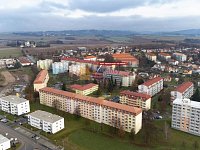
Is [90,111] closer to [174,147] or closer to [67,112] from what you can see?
[67,112]

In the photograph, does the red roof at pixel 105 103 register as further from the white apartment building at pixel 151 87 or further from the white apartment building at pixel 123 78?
the white apartment building at pixel 123 78

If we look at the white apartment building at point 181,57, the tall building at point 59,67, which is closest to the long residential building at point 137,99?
the tall building at point 59,67

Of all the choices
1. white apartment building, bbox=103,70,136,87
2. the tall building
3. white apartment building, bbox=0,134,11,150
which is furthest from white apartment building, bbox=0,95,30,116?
the tall building

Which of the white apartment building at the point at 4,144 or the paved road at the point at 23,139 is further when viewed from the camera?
the paved road at the point at 23,139

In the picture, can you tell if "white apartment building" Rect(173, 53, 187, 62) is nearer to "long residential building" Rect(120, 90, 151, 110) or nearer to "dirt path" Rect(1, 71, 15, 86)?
"long residential building" Rect(120, 90, 151, 110)

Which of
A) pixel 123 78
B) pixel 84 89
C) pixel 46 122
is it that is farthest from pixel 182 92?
pixel 46 122

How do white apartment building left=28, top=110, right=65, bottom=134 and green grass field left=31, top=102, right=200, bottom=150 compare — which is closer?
green grass field left=31, top=102, right=200, bottom=150

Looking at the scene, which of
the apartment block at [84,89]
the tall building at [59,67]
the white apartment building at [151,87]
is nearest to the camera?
the white apartment building at [151,87]

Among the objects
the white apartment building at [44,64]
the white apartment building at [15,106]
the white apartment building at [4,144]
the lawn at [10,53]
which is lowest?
the white apartment building at [4,144]
